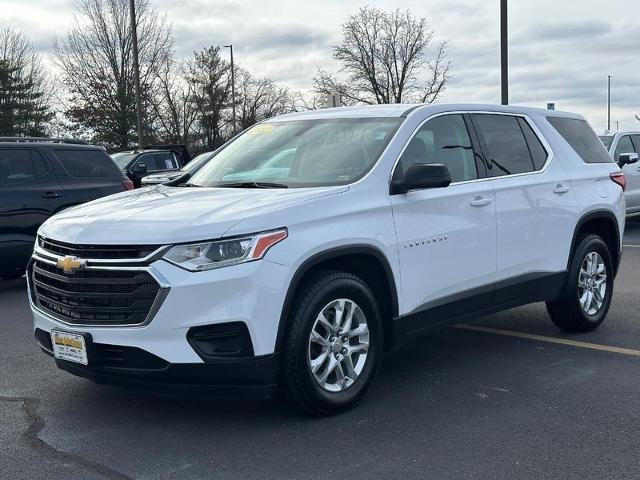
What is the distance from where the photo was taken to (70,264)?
4.25 m

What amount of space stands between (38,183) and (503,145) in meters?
6.02

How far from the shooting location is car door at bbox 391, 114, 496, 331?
193 inches

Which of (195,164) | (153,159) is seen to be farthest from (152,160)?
(195,164)

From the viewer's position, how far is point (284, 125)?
19.1 feet

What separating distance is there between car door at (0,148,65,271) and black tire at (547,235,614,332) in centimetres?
600

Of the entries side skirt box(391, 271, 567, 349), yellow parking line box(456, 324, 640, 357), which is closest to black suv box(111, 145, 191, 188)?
yellow parking line box(456, 324, 640, 357)

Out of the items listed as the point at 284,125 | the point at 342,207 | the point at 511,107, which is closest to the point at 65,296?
the point at 342,207

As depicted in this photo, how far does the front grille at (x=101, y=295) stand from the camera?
403 centimetres

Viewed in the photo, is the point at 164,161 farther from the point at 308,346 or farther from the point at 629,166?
the point at 308,346

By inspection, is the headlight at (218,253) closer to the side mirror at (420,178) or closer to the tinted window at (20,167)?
the side mirror at (420,178)

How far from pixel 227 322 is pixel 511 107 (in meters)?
3.36

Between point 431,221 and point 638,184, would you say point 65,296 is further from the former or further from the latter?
point 638,184

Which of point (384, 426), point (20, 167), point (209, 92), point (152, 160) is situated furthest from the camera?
point (209, 92)

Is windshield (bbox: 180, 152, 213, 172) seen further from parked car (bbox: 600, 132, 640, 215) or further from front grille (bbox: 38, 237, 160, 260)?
parked car (bbox: 600, 132, 640, 215)
